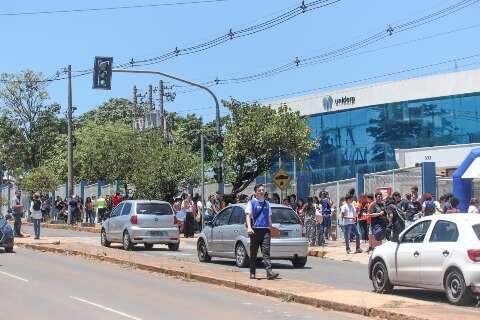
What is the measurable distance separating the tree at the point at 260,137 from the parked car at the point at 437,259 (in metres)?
21.1

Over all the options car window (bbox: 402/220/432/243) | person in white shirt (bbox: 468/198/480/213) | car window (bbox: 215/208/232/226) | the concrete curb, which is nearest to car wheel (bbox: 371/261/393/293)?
car window (bbox: 402/220/432/243)

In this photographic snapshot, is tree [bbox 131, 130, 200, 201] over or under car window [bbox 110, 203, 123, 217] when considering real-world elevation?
over

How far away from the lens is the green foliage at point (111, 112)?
3568 inches

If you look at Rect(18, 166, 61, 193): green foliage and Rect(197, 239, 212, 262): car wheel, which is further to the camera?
Rect(18, 166, 61, 193): green foliage

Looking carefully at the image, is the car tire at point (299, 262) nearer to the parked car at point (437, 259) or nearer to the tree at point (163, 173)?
the parked car at point (437, 259)

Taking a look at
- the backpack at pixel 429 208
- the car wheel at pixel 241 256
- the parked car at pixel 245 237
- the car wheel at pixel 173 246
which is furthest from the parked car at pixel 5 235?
the backpack at pixel 429 208

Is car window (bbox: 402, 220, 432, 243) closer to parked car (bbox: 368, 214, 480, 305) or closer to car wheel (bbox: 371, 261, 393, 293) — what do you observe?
parked car (bbox: 368, 214, 480, 305)

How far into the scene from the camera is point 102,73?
28.1m

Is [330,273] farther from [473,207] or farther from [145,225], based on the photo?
[145,225]

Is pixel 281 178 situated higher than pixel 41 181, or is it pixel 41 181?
pixel 41 181

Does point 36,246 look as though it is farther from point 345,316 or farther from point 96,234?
point 345,316

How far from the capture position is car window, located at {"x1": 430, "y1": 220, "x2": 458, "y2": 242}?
12.2m

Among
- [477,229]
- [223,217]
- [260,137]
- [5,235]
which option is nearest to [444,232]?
[477,229]

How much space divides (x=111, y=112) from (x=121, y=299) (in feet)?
267
